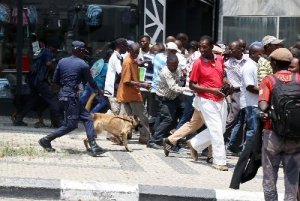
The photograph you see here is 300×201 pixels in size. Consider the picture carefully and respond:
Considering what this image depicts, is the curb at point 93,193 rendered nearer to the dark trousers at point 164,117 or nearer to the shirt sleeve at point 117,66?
the dark trousers at point 164,117

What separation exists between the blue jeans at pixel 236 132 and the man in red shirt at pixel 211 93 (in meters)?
1.47

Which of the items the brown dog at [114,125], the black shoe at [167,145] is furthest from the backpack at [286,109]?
the brown dog at [114,125]

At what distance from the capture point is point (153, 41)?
14.9 meters

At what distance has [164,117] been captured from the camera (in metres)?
11.7

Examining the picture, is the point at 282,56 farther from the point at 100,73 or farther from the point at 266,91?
the point at 100,73

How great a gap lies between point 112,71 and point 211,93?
2641 millimetres

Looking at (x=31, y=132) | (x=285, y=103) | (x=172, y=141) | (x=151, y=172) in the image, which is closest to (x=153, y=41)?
(x=31, y=132)

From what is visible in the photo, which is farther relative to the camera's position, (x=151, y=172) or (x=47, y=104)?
(x=47, y=104)

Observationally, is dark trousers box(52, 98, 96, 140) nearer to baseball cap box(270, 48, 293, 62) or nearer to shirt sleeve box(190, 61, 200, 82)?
shirt sleeve box(190, 61, 200, 82)

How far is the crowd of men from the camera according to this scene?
1004 centimetres

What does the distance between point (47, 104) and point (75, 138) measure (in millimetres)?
1396

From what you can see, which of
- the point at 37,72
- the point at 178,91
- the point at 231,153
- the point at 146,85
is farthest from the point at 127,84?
the point at 37,72

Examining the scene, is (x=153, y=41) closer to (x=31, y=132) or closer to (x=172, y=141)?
(x=31, y=132)

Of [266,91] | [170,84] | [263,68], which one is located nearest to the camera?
[266,91]
